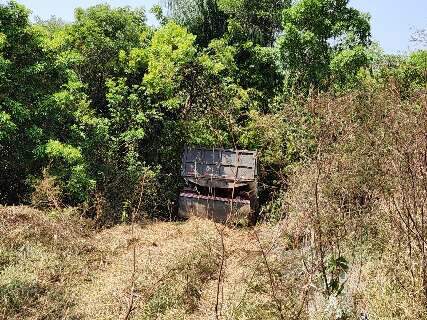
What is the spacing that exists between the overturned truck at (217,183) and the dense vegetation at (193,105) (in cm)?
76

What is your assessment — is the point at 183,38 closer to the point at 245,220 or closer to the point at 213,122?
the point at 213,122

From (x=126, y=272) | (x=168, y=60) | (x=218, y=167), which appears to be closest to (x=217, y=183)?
(x=218, y=167)

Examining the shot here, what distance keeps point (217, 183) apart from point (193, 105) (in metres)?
3.86

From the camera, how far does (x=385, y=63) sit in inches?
862

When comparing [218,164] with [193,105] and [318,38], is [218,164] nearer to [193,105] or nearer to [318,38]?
[193,105]

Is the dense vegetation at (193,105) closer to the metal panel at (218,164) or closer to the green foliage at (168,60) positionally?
the green foliage at (168,60)

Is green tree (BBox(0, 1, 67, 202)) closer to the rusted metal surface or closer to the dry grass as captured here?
the dry grass

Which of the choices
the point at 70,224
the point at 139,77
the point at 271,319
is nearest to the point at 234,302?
the point at 271,319

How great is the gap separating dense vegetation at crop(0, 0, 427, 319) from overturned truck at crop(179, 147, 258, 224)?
0.76 m

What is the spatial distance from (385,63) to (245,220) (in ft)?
44.2

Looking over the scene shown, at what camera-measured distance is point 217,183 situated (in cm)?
1366

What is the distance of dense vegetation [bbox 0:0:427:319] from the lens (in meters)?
11.4

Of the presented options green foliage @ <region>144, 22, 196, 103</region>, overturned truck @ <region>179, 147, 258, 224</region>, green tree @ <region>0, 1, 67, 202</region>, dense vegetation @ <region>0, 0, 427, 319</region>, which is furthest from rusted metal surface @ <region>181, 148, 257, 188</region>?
green tree @ <region>0, 1, 67, 202</region>

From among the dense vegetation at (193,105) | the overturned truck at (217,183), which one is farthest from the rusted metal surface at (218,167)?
the dense vegetation at (193,105)
